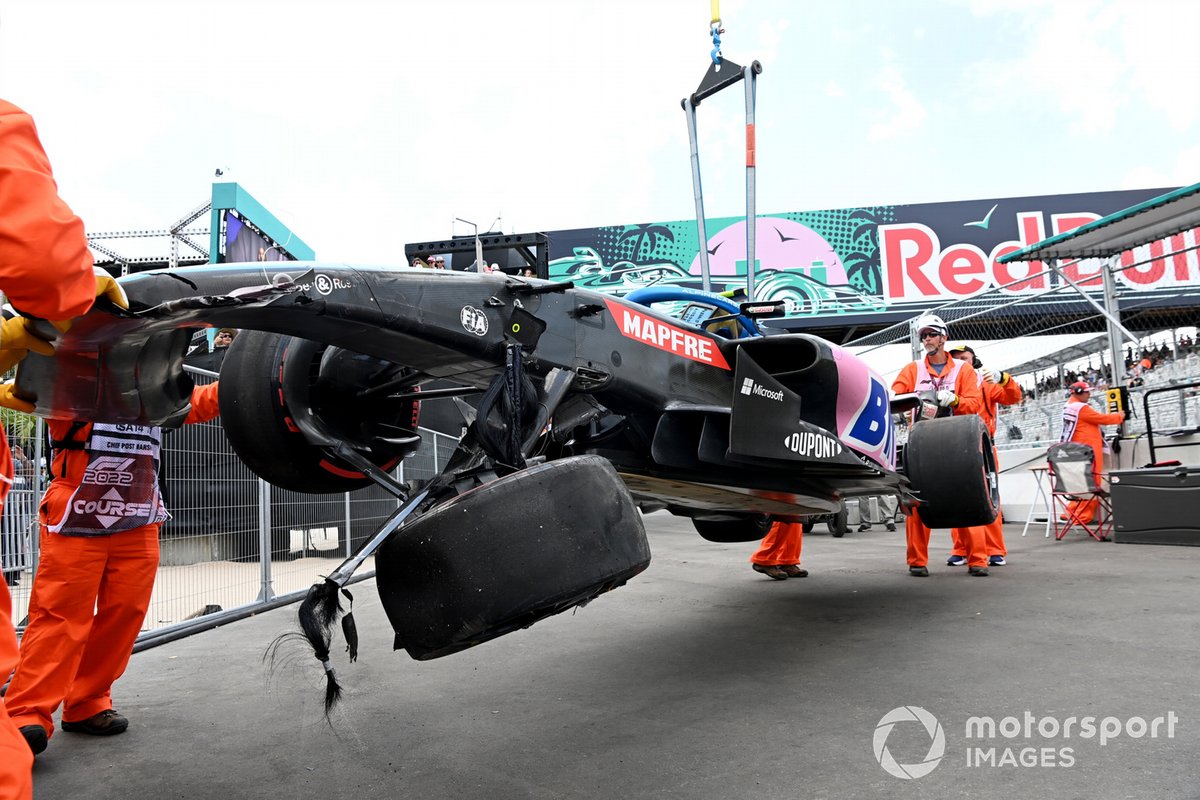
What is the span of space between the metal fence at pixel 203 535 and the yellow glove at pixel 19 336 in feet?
8.58

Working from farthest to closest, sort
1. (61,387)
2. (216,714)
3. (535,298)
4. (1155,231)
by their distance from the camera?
(1155,231) → (216,714) → (535,298) → (61,387)

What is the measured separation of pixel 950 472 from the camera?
15.0 ft

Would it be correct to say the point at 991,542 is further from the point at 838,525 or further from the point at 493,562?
the point at 493,562

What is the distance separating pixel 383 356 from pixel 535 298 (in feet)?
1.53

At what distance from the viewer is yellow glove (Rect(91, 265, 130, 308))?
161 centimetres

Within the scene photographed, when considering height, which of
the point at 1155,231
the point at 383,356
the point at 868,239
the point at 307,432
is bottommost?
the point at 307,432

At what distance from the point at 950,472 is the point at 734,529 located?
50.5 inches

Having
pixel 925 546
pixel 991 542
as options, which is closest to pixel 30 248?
pixel 925 546

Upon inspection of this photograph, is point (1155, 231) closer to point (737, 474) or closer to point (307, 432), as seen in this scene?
point (737, 474)

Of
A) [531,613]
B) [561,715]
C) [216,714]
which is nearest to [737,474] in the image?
[561,715]

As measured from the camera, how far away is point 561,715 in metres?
2.84

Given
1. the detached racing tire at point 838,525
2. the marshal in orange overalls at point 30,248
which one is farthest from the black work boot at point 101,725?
the detached racing tire at point 838,525

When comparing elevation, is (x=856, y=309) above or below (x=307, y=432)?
above

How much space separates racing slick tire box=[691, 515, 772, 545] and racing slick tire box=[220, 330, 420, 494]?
2.59 m
